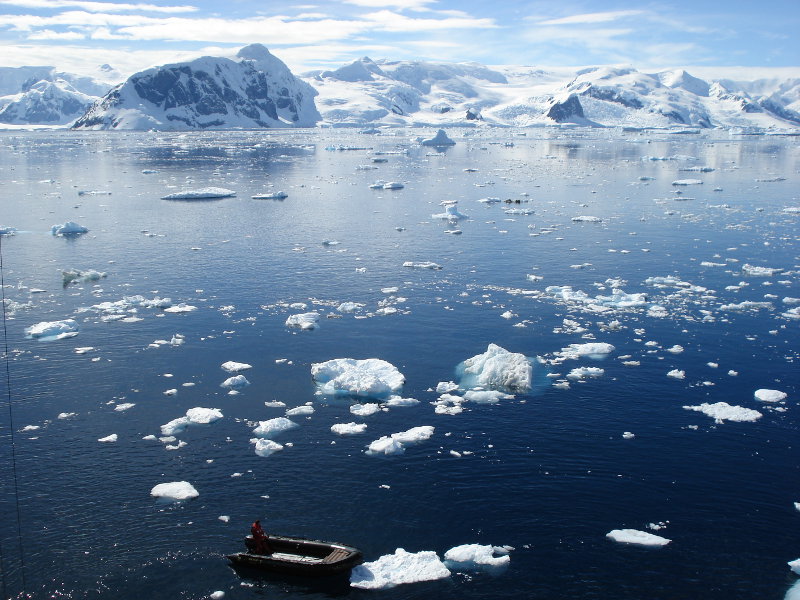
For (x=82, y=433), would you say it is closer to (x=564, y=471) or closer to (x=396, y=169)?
(x=564, y=471)

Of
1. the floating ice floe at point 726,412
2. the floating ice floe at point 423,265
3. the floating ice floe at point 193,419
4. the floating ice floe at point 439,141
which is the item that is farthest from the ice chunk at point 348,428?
the floating ice floe at point 439,141

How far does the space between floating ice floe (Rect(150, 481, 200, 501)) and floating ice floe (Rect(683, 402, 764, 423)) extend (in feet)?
53.7

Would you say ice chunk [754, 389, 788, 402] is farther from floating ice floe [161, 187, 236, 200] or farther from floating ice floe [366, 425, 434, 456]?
floating ice floe [161, 187, 236, 200]

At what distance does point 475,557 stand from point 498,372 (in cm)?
955

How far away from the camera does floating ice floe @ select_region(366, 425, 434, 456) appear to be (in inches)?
843

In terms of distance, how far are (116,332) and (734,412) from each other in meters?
25.5

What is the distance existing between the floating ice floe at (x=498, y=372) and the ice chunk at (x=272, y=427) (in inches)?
265

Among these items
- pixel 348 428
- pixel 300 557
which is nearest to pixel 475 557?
pixel 300 557

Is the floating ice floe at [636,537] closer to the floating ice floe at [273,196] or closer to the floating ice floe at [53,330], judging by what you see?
the floating ice floe at [53,330]

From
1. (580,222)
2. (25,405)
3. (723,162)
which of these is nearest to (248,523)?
(25,405)

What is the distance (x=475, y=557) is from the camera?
16.9 meters

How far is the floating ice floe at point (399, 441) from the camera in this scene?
21.4m

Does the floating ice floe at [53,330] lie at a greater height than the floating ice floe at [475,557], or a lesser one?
greater

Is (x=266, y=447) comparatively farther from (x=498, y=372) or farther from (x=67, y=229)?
(x=67, y=229)
